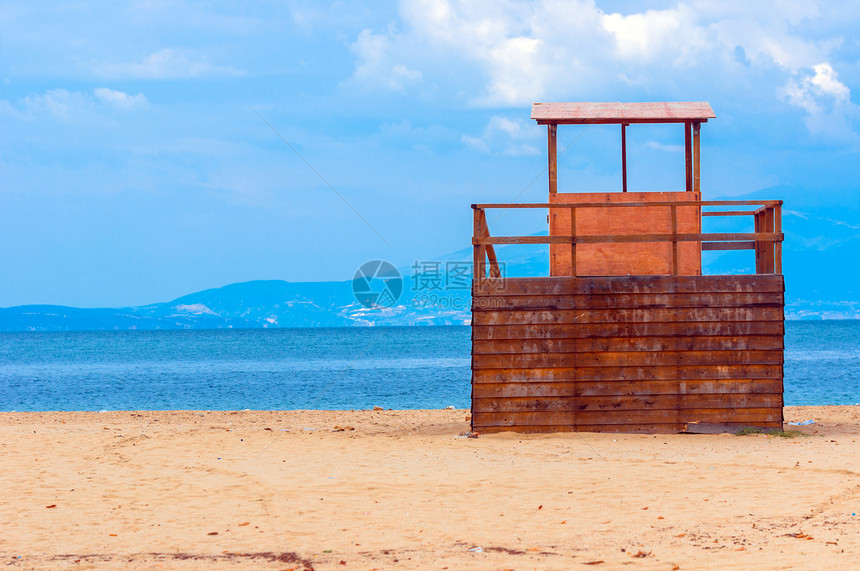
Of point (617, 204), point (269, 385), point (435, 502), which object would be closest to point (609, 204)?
point (617, 204)

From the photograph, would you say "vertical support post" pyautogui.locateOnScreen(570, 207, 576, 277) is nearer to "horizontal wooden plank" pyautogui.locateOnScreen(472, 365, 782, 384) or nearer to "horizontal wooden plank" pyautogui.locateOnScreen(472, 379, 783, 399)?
"horizontal wooden plank" pyautogui.locateOnScreen(472, 365, 782, 384)

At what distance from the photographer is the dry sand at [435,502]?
22.2ft

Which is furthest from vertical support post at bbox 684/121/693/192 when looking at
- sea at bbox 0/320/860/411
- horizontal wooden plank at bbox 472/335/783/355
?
sea at bbox 0/320/860/411

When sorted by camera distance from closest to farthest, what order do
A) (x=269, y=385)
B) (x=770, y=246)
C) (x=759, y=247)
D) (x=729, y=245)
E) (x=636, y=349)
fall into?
(x=636, y=349) → (x=770, y=246) → (x=759, y=247) → (x=729, y=245) → (x=269, y=385)

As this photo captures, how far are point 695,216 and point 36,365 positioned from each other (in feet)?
225

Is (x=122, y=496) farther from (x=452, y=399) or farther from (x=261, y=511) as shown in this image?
(x=452, y=399)

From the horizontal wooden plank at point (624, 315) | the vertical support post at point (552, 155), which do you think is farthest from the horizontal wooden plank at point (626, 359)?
the vertical support post at point (552, 155)

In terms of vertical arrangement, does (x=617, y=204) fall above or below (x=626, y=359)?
above

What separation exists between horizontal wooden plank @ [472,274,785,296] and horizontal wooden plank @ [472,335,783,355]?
721 millimetres

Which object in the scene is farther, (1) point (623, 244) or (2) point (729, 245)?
(2) point (729, 245)

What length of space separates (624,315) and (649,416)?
5.21 feet

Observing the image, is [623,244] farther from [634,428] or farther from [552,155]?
[634,428]

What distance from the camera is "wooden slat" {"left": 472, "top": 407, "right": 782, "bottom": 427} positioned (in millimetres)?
12641

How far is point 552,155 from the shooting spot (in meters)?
14.0
